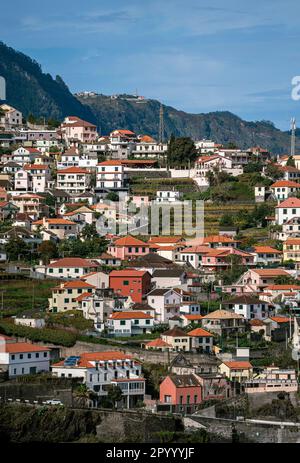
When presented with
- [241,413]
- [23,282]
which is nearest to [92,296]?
[23,282]

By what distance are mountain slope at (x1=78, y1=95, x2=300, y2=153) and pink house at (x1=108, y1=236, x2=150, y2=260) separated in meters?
115

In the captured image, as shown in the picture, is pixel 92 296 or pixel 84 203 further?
pixel 84 203

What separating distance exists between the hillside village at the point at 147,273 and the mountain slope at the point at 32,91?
86.3 metres

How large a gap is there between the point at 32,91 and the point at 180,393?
130 metres

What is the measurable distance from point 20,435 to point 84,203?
27.6 meters

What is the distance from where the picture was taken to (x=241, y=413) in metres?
39.1

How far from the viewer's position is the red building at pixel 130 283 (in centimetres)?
4834

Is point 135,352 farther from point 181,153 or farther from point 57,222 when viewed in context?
point 181,153

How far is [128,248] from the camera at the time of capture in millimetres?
54656

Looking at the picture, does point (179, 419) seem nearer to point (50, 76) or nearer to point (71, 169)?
point (71, 169)

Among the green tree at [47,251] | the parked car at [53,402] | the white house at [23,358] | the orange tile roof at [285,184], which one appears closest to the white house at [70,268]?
the green tree at [47,251]

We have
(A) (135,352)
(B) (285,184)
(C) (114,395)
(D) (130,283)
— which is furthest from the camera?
(B) (285,184)

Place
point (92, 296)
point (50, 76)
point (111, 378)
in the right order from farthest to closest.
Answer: point (50, 76)
point (92, 296)
point (111, 378)

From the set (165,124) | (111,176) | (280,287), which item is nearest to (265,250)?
(280,287)
